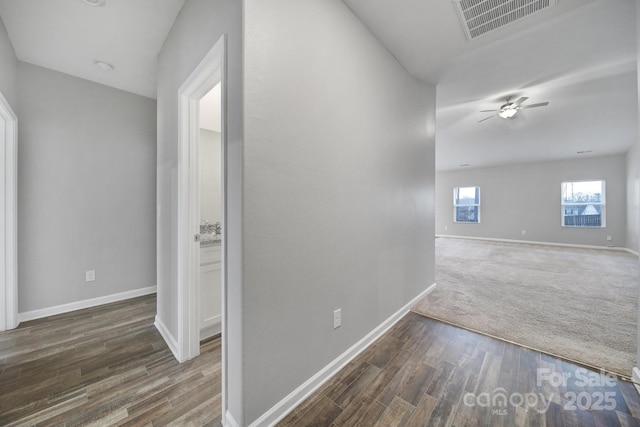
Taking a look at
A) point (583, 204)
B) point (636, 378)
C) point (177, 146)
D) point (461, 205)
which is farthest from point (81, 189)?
point (583, 204)

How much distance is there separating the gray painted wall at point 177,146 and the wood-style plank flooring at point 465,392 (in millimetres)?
601

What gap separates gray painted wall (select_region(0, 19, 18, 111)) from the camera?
1.94 meters

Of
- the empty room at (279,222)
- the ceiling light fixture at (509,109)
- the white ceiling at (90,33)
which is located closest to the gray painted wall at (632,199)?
the empty room at (279,222)

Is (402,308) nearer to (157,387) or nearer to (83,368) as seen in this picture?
(157,387)

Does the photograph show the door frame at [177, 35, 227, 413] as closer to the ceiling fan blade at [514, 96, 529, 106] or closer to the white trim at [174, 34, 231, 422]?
the white trim at [174, 34, 231, 422]

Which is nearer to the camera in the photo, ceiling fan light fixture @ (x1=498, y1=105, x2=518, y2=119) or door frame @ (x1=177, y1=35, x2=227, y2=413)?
Result: door frame @ (x1=177, y1=35, x2=227, y2=413)

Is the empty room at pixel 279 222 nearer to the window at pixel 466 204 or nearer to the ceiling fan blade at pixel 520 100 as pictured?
the ceiling fan blade at pixel 520 100

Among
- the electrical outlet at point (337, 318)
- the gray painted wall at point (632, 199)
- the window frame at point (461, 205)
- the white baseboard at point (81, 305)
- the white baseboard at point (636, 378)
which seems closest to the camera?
the white baseboard at point (636, 378)

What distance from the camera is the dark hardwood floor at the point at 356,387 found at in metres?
1.31

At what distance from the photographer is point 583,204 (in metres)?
7.02

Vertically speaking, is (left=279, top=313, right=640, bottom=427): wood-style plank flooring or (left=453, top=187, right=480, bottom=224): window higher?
(left=453, top=187, right=480, bottom=224): window

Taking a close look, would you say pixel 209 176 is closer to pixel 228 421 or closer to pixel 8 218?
pixel 8 218

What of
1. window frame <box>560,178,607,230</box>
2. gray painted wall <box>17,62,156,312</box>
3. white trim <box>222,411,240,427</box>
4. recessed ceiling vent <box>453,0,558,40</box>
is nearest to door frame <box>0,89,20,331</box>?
gray painted wall <box>17,62,156,312</box>

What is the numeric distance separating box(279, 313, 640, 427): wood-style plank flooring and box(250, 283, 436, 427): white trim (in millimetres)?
35
